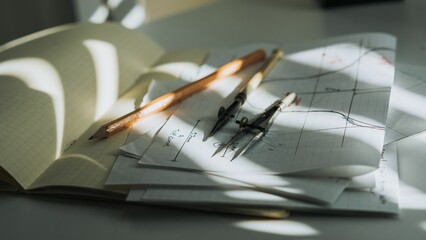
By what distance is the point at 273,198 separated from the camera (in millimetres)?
595

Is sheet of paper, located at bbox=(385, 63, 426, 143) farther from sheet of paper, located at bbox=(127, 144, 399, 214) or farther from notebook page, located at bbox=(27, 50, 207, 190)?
notebook page, located at bbox=(27, 50, 207, 190)

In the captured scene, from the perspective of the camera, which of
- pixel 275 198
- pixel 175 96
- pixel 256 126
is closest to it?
pixel 275 198

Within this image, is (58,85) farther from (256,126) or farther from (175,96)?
(256,126)

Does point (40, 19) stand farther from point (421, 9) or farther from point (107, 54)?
point (421, 9)

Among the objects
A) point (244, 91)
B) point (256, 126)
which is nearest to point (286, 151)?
point (256, 126)

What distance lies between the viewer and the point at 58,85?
0.80 meters

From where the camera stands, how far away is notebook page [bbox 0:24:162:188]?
0.70 meters

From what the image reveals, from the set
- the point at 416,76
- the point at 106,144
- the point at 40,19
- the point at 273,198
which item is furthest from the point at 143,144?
the point at 40,19

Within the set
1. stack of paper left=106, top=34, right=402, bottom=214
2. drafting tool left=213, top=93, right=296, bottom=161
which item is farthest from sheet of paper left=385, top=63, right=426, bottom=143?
drafting tool left=213, top=93, right=296, bottom=161

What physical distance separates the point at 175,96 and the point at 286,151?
0.67 feet

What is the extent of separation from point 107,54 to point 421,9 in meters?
0.65

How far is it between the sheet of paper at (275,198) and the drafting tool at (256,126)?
68 mm

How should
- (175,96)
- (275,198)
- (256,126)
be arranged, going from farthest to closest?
(175,96) → (256,126) → (275,198)

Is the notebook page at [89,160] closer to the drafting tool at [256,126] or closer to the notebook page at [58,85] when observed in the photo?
the notebook page at [58,85]
